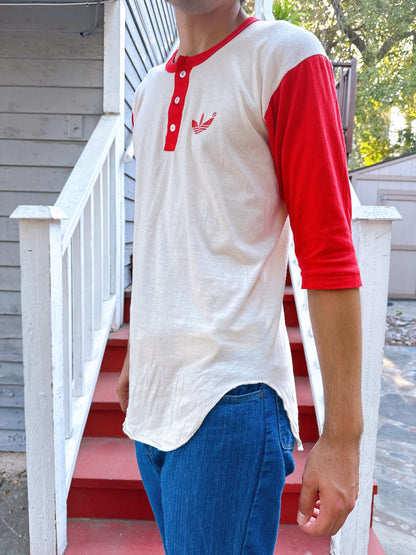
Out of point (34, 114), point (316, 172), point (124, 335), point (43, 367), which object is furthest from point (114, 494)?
point (34, 114)

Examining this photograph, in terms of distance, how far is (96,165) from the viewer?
2.47m

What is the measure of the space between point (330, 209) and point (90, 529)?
200 centimetres

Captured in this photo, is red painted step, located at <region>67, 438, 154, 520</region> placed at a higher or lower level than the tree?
lower

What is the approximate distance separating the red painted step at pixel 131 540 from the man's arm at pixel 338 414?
1.51m

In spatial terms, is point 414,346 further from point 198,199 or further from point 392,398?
point 198,199

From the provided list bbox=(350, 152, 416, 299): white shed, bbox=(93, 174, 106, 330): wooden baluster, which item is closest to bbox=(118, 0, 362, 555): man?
bbox=(93, 174, 106, 330): wooden baluster

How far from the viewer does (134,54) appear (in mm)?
3668

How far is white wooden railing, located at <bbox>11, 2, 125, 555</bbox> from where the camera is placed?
1.80m

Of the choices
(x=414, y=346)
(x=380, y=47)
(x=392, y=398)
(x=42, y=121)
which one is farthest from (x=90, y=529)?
(x=380, y=47)

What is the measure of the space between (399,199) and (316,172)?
1034 centimetres

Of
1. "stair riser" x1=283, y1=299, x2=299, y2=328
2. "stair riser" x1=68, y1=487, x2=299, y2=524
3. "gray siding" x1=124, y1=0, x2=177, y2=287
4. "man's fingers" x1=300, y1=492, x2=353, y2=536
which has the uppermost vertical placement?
"gray siding" x1=124, y1=0, x2=177, y2=287

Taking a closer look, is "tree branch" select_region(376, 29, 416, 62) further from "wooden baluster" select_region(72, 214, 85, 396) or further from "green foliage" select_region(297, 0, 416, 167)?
"wooden baluster" select_region(72, 214, 85, 396)

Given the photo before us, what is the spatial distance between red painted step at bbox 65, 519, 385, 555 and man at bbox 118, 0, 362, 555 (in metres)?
1.39

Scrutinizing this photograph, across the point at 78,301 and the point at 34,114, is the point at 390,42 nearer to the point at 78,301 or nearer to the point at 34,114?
the point at 34,114
